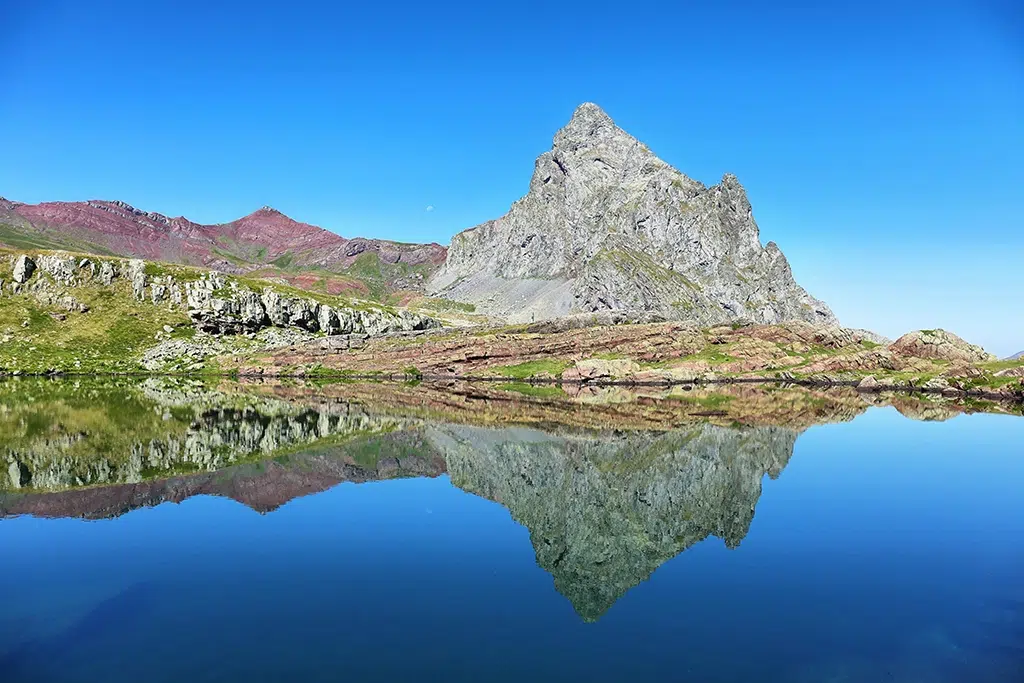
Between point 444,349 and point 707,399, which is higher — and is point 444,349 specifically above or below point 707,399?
above

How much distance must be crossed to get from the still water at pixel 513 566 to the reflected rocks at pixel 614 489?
0.58 feet

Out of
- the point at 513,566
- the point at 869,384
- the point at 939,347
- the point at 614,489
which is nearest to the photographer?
the point at 513,566

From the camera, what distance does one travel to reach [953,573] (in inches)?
787

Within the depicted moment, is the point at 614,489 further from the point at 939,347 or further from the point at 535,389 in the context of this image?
the point at 939,347

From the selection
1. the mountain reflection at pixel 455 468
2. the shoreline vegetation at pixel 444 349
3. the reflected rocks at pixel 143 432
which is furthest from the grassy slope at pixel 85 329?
the mountain reflection at pixel 455 468

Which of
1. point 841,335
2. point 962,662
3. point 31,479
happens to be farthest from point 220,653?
point 841,335

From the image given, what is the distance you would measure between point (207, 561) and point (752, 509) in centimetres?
2112

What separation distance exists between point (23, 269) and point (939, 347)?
7132 inches

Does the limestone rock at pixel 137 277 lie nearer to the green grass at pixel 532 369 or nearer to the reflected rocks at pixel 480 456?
the reflected rocks at pixel 480 456

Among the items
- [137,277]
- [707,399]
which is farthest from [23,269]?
[707,399]

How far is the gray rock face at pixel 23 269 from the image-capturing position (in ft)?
446

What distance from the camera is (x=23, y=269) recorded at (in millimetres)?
137375

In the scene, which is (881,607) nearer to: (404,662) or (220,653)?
(404,662)

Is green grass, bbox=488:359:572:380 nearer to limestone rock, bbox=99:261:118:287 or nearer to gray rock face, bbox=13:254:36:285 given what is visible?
limestone rock, bbox=99:261:118:287
